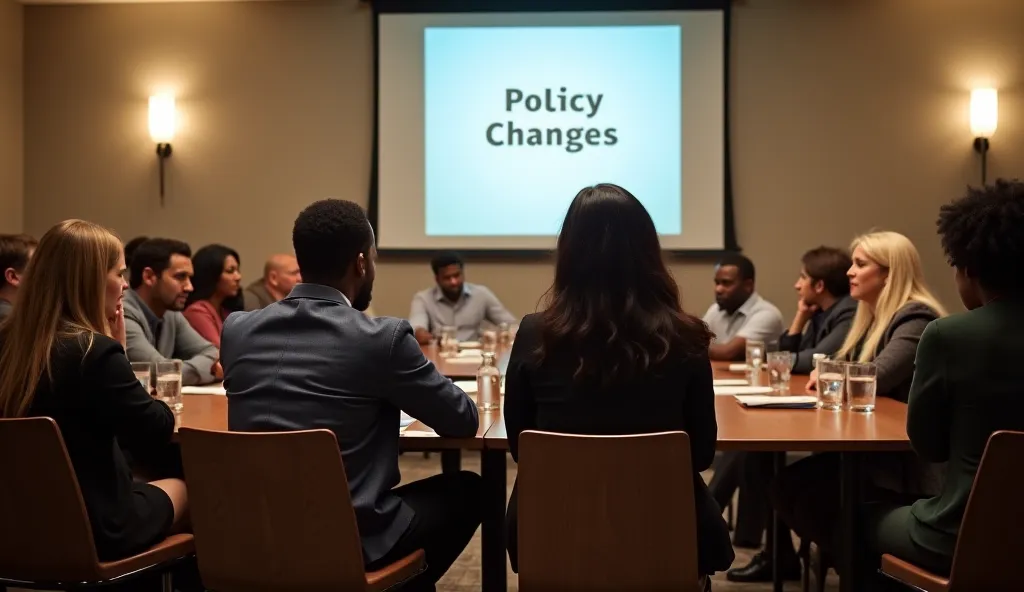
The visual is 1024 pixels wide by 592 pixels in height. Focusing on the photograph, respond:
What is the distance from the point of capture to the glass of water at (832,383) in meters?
2.72

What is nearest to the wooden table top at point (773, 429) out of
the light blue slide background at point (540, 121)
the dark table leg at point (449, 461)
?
the dark table leg at point (449, 461)

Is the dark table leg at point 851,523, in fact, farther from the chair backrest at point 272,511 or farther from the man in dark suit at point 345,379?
the chair backrest at point 272,511

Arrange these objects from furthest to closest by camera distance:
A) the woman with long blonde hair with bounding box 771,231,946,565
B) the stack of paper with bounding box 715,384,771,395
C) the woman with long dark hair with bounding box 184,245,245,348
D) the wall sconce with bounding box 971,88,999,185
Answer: the wall sconce with bounding box 971,88,999,185 → the woman with long dark hair with bounding box 184,245,245,348 → the stack of paper with bounding box 715,384,771,395 → the woman with long blonde hair with bounding box 771,231,946,565

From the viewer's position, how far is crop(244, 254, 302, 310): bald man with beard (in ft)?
16.6

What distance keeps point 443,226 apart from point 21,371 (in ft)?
14.8

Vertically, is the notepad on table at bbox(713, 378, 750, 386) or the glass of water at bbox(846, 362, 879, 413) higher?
the glass of water at bbox(846, 362, 879, 413)

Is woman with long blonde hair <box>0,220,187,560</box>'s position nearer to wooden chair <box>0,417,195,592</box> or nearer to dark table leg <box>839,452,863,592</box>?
wooden chair <box>0,417,195,592</box>

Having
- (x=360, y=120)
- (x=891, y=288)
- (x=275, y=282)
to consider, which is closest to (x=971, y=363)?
(x=891, y=288)

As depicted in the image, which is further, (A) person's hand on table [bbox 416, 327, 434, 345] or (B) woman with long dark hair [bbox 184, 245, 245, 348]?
(A) person's hand on table [bbox 416, 327, 434, 345]

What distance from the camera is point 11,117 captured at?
6621 millimetres

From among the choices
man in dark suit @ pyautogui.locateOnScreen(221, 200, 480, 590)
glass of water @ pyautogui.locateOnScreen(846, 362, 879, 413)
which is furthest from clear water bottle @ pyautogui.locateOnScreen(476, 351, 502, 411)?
glass of water @ pyautogui.locateOnScreen(846, 362, 879, 413)

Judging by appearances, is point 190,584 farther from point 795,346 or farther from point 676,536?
point 795,346

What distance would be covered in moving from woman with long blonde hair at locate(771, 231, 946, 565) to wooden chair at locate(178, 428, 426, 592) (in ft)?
4.08

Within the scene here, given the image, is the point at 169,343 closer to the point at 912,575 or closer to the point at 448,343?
the point at 448,343
